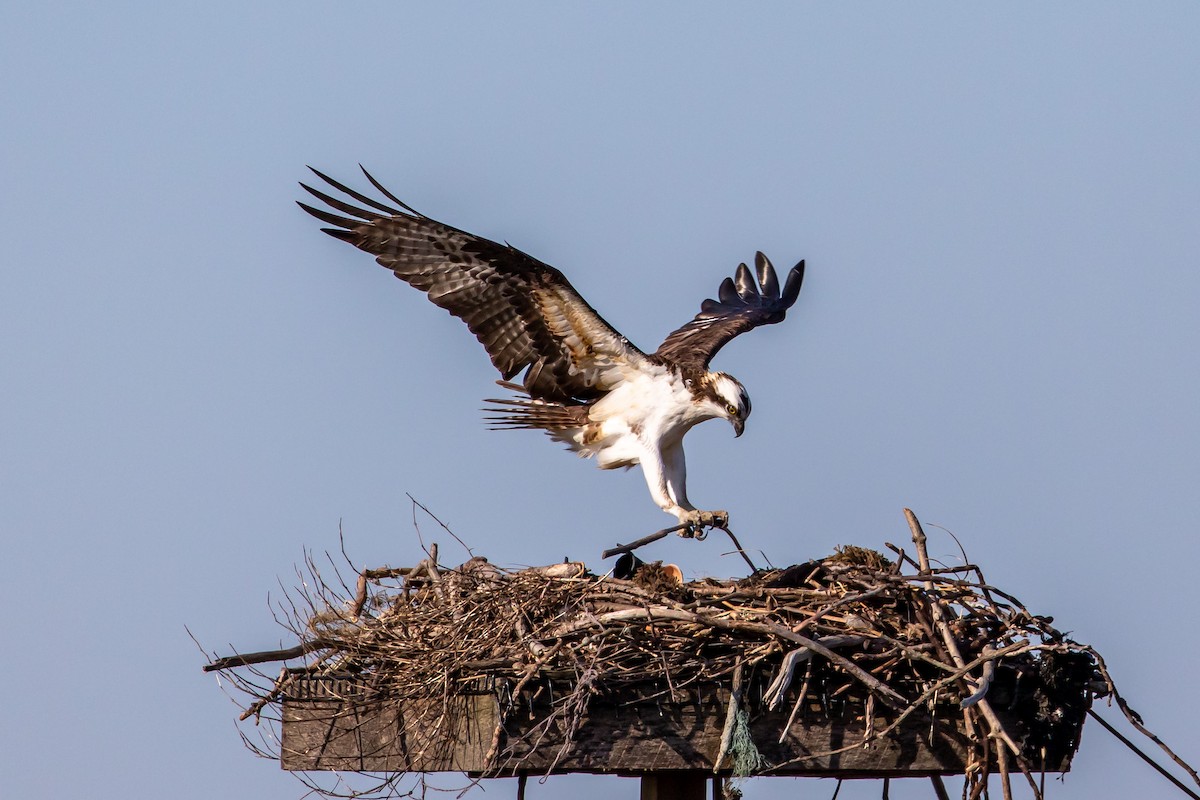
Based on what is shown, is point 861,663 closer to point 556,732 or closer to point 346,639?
point 556,732

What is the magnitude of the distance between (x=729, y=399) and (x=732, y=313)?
6.89 feet

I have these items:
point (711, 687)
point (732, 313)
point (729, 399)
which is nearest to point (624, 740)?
point (711, 687)

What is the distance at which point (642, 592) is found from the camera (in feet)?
14.9

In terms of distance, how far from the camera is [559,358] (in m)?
6.44

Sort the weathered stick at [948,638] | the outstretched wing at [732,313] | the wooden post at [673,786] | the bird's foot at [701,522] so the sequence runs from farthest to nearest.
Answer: the outstretched wing at [732,313], the bird's foot at [701,522], the wooden post at [673,786], the weathered stick at [948,638]

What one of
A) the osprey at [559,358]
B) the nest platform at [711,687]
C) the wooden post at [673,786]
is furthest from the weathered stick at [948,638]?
the osprey at [559,358]

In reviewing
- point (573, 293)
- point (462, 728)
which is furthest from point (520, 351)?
point (462, 728)

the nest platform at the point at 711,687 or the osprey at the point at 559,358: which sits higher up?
the osprey at the point at 559,358

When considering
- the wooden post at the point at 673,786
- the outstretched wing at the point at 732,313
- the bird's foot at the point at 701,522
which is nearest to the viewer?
the wooden post at the point at 673,786

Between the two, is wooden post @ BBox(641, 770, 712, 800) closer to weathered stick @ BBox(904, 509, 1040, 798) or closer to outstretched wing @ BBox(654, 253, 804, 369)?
weathered stick @ BBox(904, 509, 1040, 798)

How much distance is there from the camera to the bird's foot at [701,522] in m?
5.86

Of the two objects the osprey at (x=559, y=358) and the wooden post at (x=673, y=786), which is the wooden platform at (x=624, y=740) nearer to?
the wooden post at (x=673, y=786)

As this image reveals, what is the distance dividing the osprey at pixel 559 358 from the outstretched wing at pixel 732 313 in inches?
9.8

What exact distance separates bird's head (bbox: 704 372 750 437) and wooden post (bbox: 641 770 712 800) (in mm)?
2117
